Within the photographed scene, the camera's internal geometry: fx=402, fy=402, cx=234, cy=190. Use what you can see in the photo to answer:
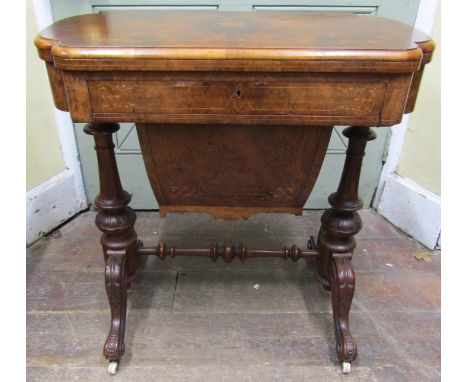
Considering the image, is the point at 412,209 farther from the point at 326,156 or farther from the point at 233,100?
the point at 233,100

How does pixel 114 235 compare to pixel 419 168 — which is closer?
pixel 114 235

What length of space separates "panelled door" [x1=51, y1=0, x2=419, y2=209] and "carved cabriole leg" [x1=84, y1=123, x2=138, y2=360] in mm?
775

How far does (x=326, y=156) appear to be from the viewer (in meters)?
2.29

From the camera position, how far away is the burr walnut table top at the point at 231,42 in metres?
1.04

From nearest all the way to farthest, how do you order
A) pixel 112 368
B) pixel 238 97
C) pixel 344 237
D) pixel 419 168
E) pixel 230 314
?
pixel 238 97, pixel 112 368, pixel 344 237, pixel 230 314, pixel 419 168

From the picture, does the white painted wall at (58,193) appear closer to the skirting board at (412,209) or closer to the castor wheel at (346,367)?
the castor wheel at (346,367)

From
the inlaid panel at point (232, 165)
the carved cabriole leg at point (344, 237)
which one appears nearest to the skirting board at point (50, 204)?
the inlaid panel at point (232, 165)

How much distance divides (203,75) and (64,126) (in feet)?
4.55

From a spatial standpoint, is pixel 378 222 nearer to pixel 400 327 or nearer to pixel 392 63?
pixel 400 327

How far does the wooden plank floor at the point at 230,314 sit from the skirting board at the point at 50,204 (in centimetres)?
7

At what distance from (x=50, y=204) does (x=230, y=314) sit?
1.19 meters

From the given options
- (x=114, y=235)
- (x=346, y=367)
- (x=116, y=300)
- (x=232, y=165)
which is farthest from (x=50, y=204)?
(x=346, y=367)

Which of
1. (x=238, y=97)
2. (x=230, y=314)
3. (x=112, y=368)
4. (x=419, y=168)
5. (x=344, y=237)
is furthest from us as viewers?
(x=419, y=168)

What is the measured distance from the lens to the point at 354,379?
1.48m
